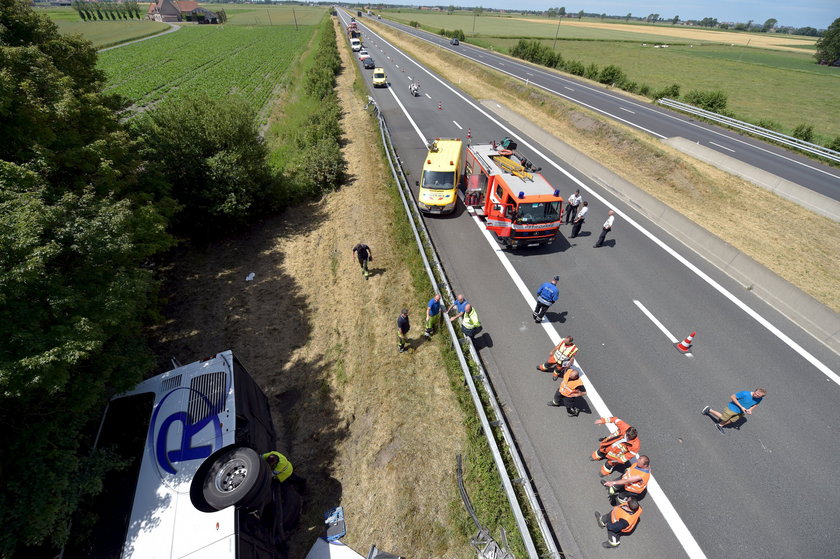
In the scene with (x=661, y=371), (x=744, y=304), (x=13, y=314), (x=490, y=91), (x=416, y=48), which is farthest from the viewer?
(x=416, y=48)

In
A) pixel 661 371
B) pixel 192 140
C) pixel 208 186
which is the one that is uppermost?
pixel 192 140

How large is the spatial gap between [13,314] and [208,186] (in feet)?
37.2

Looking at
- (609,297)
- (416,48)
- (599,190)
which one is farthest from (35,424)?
(416,48)

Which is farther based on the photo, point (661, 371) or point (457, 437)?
point (661, 371)

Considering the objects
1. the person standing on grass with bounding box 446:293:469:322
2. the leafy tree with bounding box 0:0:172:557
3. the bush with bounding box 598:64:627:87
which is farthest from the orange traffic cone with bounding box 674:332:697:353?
the bush with bounding box 598:64:627:87

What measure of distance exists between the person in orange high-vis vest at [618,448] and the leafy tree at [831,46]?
107 m

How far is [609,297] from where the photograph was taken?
11906mm

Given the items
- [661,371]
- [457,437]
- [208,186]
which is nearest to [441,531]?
[457,437]

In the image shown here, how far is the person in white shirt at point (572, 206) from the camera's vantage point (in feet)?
50.2

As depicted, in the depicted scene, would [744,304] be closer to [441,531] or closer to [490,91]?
[441,531]

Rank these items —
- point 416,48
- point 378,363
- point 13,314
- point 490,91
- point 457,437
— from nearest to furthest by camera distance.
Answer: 1. point 13,314
2. point 457,437
3. point 378,363
4. point 490,91
5. point 416,48

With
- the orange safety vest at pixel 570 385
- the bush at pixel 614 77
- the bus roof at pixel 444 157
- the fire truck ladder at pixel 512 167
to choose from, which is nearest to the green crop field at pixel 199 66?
the bus roof at pixel 444 157

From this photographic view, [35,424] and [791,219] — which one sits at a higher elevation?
[35,424]

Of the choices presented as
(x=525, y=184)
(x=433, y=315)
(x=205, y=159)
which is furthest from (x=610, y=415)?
(x=205, y=159)
